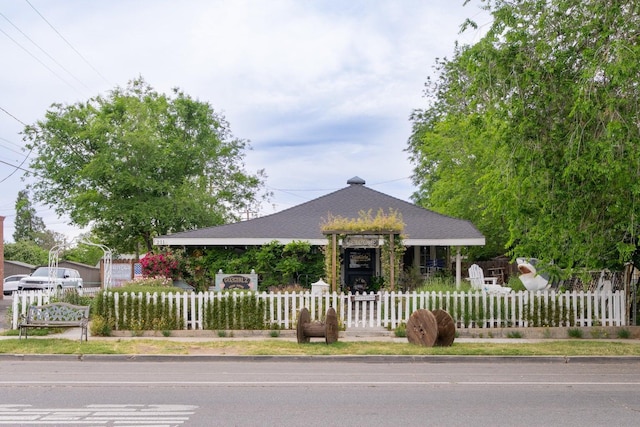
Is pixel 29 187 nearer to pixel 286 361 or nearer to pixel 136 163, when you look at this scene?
pixel 136 163

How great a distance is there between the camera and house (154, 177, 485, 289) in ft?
76.5

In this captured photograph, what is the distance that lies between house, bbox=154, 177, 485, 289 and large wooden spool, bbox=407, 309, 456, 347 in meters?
6.54

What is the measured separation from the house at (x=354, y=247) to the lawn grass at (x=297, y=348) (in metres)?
6.88

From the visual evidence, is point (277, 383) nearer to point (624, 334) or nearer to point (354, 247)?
point (624, 334)

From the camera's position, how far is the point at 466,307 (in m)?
17.1

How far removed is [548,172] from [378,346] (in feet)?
16.6

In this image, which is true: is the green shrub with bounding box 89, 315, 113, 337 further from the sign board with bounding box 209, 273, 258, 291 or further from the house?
the house

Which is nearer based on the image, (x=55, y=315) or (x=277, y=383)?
(x=277, y=383)

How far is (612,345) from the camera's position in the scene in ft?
48.7

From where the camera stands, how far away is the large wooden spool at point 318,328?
14812 millimetres

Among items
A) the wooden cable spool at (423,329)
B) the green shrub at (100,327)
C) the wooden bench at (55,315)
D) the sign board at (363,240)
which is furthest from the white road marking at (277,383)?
the sign board at (363,240)

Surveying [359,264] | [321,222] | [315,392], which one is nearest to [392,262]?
[359,264]

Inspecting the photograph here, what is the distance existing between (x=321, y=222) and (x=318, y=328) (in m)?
10.8

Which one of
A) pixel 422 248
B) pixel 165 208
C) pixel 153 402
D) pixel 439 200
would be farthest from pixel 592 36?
pixel 165 208
